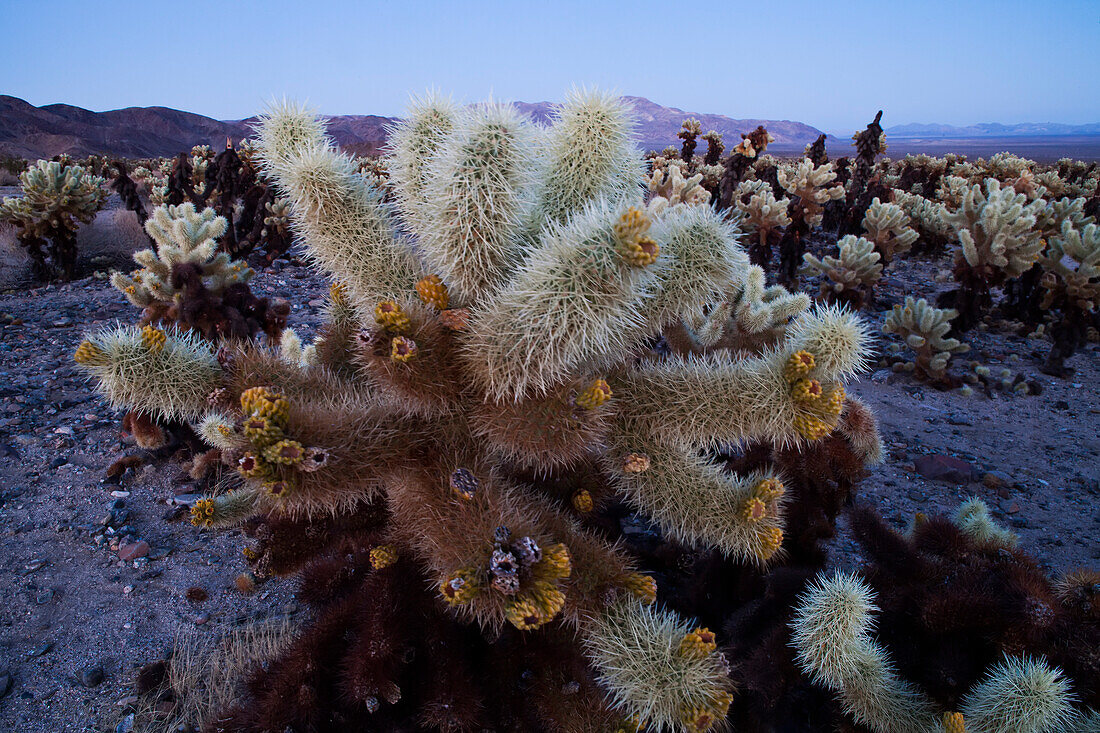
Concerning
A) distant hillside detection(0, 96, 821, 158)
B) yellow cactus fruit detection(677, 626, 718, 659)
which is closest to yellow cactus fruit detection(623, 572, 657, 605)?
yellow cactus fruit detection(677, 626, 718, 659)

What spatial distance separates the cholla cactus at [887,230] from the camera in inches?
313

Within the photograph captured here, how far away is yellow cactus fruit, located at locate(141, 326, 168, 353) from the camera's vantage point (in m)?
2.02

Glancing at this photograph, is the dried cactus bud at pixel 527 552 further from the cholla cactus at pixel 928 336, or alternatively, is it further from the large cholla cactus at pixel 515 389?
the cholla cactus at pixel 928 336

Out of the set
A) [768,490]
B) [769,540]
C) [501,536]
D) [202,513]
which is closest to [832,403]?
[768,490]

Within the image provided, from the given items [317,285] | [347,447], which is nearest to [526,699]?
[347,447]

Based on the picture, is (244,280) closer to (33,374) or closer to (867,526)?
(33,374)

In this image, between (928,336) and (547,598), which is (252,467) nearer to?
(547,598)

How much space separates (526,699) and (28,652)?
2.25 m

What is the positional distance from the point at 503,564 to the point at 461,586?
12 centimetres

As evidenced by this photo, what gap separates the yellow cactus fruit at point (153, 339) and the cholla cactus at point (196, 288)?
1.94m

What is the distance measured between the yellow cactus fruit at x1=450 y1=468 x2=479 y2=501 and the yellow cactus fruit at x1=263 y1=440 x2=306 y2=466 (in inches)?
17.9

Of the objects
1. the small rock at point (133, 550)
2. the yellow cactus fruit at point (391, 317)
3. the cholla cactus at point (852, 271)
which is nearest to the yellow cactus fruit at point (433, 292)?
the yellow cactus fruit at point (391, 317)

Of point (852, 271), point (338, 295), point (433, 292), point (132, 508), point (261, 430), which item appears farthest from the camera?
point (852, 271)

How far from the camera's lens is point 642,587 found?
75.0 inches
